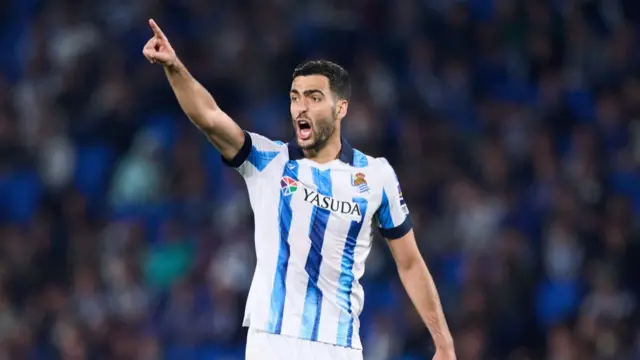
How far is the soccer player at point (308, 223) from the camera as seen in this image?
5.89 m

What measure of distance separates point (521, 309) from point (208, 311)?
2452mm

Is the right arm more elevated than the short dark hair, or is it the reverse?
the short dark hair

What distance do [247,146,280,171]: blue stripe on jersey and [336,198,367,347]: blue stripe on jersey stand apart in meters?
0.42

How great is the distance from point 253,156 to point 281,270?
0.50 meters

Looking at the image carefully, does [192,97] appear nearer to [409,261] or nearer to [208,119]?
[208,119]

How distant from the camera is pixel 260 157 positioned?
5.95m

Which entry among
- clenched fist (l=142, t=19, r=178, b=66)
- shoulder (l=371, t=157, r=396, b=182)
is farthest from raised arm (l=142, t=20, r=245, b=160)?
shoulder (l=371, t=157, r=396, b=182)

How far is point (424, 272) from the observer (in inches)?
246

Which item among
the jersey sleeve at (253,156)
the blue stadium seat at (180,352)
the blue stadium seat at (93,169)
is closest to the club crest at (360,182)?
the jersey sleeve at (253,156)

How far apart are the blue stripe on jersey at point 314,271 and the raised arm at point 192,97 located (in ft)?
1.54

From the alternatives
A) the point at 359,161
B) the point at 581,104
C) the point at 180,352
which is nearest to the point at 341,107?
the point at 359,161

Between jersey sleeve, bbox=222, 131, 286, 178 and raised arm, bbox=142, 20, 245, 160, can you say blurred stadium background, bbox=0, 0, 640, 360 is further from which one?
raised arm, bbox=142, 20, 245, 160

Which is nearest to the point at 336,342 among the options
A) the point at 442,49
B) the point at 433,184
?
the point at 433,184

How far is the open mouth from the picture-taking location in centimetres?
594
